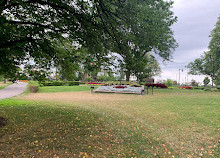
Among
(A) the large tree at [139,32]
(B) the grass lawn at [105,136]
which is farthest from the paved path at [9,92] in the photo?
(A) the large tree at [139,32]

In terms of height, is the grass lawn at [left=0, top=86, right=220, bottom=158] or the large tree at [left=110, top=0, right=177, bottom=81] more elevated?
the large tree at [left=110, top=0, right=177, bottom=81]

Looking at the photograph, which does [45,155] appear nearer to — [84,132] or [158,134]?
[84,132]

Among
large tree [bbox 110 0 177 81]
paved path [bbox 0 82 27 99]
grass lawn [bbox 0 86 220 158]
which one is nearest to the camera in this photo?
grass lawn [bbox 0 86 220 158]

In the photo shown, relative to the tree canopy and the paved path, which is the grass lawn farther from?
the paved path

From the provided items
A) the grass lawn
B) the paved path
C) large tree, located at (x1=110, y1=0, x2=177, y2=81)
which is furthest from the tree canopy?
the paved path

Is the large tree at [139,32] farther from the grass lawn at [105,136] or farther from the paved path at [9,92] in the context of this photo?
the paved path at [9,92]

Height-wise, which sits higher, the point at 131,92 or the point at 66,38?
the point at 66,38

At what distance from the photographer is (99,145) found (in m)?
4.94

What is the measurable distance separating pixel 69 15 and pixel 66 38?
6.10 ft

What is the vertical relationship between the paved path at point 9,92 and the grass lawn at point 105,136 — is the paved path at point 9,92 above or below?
above

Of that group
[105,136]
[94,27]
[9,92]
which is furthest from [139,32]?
[9,92]

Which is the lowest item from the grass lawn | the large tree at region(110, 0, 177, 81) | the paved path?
the grass lawn

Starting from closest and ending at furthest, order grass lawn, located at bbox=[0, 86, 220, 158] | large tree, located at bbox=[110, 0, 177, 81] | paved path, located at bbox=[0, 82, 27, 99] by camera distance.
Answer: grass lawn, located at bbox=[0, 86, 220, 158] < large tree, located at bbox=[110, 0, 177, 81] < paved path, located at bbox=[0, 82, 27, 99]

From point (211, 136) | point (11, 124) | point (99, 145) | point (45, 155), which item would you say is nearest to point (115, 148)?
point (99, 145)
